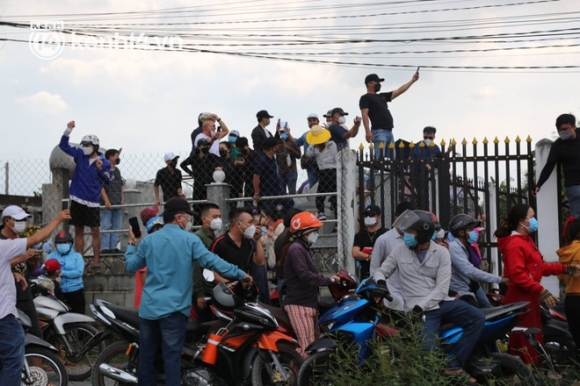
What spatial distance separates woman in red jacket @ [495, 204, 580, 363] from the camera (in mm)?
9758

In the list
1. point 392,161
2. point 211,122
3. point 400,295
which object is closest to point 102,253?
point 211,122

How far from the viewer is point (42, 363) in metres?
9.53

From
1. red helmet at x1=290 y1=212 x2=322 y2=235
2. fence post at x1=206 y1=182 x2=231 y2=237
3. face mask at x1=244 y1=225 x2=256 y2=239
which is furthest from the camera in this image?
fence post at x1=206 y1=182 x2=231 y2=237

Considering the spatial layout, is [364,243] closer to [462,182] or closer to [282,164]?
[462,182]

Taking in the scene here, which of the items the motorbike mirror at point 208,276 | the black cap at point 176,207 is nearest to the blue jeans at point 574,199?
the motorbike mirror at point 208,276

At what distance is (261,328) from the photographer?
30.0 ft

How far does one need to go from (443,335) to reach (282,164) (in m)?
6.52

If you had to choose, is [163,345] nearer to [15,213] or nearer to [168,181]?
[15,213]

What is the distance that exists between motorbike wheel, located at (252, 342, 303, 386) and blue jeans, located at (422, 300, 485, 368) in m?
1.30

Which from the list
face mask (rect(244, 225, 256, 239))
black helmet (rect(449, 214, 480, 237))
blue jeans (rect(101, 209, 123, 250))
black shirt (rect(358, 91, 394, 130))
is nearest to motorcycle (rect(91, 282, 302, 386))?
face mask (rect(244, 225, 256, 239))

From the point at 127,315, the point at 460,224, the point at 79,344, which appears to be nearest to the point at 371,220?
the point at 460,224

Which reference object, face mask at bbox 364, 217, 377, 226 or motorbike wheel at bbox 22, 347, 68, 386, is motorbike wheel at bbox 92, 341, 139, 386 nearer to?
motorbike wheel at bbox 22, 347, 68, 386

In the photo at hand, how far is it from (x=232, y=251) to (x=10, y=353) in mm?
2495

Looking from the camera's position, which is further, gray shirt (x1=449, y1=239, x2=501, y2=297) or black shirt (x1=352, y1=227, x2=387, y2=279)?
black shirt (x1=352, y1=227, x2=387, y2=279)
